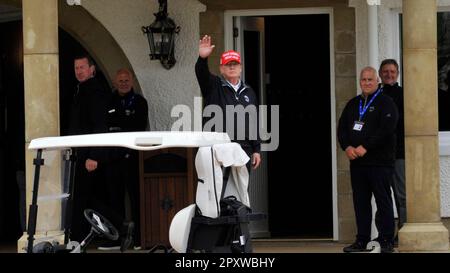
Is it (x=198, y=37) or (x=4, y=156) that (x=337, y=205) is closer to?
(x=198, y=37)

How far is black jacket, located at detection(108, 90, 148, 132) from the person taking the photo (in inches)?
523

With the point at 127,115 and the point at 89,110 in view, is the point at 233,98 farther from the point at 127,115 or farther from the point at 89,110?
the point at 127,115

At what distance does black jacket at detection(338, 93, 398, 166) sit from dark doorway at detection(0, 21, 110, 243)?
449 cm

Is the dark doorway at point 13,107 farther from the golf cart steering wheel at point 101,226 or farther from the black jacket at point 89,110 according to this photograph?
the golf cart steering wheel at point 101,226

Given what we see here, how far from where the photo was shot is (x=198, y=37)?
14172 millimetres

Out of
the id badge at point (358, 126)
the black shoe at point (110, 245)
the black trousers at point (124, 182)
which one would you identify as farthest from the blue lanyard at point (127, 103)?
the id badge at point (358, 126)

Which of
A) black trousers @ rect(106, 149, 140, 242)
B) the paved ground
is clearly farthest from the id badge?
black trousers @ rect(106, 149, 140, 242)

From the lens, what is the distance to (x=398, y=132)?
12867 mm

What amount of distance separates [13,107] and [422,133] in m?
6.02

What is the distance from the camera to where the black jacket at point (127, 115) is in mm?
13273

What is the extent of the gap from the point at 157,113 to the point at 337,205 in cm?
236
